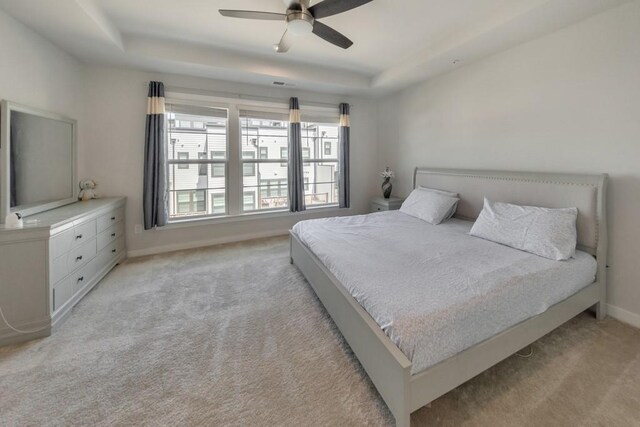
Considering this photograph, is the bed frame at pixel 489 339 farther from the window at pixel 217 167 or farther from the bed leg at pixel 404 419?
the window at pixel 217 167

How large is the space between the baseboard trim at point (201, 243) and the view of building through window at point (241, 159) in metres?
0.41

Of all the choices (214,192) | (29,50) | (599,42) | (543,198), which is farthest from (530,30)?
(29,50)

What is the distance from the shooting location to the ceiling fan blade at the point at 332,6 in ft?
6.18

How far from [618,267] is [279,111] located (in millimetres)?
4381

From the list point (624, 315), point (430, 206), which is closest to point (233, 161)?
point (430, 206)

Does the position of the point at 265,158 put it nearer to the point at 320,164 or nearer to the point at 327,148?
the point at 320,164

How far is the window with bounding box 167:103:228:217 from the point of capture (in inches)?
150

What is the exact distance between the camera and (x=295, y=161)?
436cm

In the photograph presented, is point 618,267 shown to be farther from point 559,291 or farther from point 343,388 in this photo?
point 343,388

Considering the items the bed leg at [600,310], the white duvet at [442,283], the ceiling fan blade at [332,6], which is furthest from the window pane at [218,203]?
the bed leg at [600,310]

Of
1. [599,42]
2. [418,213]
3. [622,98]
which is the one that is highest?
[599,42]

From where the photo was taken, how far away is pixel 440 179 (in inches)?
145

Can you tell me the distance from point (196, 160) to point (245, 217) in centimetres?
114

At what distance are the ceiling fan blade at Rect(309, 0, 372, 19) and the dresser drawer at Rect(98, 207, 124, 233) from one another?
9.75 ft
